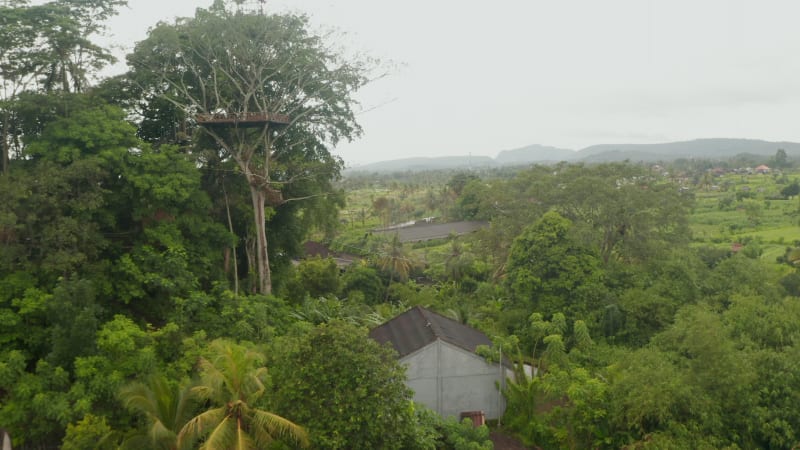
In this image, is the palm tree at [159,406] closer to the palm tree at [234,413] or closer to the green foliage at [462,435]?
the palm tree at [234,413]

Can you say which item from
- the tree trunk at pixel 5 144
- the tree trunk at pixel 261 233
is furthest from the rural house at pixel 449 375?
the tree trunk at pixel 5 144

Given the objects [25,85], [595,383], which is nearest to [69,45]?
[25,85]

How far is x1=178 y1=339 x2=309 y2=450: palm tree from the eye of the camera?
8.84 meters

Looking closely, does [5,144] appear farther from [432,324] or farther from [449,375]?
[449,375]

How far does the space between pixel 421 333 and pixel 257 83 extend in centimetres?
1049

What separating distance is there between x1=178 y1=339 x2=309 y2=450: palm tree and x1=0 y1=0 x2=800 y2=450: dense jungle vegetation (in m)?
0.05

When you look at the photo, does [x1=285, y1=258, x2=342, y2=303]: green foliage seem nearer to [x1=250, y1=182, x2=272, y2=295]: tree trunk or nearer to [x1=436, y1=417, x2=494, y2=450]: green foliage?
[x1=250, y1=182, x2=272, y2=295]: tree trunk

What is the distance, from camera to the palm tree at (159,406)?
9898 millimetres

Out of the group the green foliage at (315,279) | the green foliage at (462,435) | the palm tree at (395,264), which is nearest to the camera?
the green foliage at (462,435)

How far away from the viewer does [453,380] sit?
14016mm

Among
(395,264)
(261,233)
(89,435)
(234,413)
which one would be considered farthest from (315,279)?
(234,413)

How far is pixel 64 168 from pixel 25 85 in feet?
12.3

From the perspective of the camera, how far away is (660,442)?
9797mm

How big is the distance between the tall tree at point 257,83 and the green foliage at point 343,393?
32.3ft
